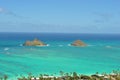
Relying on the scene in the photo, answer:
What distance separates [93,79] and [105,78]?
302 cm

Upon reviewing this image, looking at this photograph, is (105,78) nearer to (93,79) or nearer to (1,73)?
(93,79)

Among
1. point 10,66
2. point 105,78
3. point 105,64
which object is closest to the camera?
point 105,78

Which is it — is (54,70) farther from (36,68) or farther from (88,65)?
(88,65)

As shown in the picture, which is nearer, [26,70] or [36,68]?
A: [26,70]

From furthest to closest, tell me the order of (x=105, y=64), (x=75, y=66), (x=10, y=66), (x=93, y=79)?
(x=105, y=64) → (x=75, y=66) → (x=10, y=66) → (x=93, y=79)

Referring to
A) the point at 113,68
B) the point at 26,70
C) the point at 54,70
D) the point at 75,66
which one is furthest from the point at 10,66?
the point at 113,68

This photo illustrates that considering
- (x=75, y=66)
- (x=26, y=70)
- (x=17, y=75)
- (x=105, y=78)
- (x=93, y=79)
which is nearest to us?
(x=93, y=79)

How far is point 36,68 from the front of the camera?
150 feet

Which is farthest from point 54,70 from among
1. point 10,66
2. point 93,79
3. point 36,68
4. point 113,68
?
point 93,79

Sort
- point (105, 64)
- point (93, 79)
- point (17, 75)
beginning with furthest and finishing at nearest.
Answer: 1. point (105, 64)
2. point (17, 75)
3. point (93, 79)

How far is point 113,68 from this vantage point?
47.8 meters

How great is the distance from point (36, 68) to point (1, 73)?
7.53 meters

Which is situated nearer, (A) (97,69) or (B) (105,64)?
(A) (97,69)

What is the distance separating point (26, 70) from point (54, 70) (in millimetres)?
4163
